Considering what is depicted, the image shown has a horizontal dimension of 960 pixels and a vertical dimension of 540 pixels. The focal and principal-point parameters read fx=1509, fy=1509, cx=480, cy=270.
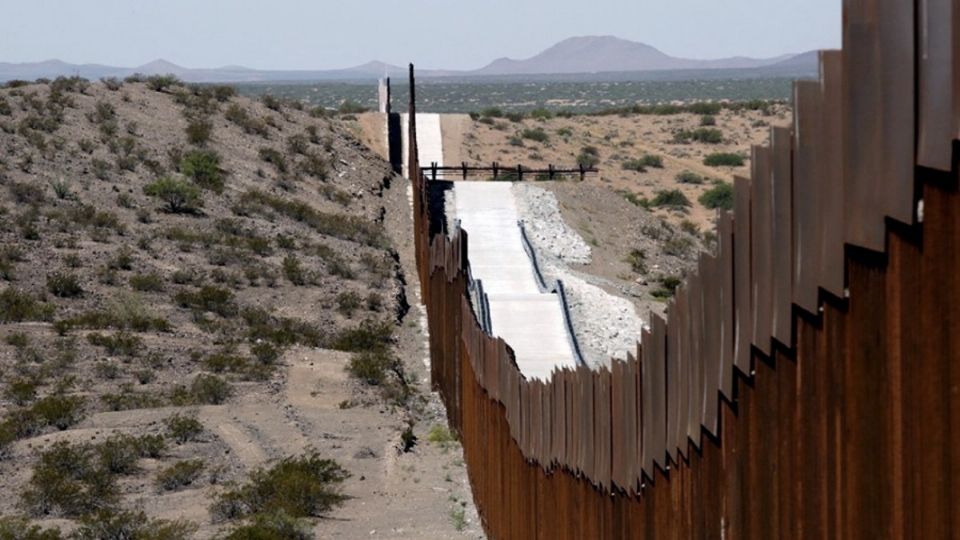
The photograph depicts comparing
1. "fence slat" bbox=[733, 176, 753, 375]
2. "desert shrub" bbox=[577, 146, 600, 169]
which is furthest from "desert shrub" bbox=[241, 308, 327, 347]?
"desert shrub" bbox=[577, 146, 600, 169]

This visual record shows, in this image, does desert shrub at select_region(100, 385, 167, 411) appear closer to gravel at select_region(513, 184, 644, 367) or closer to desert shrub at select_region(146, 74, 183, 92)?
gravel at select_region(513, 184, 644, 367)

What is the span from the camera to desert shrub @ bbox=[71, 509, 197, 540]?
14.2m

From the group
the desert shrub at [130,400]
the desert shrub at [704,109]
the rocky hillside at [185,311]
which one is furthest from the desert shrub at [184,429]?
the desert shrub at [704,109]

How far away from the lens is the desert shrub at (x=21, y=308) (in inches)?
1057

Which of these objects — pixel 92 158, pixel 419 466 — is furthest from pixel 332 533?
pixel 92 158

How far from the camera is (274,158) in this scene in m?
47.0

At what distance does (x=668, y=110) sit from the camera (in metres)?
87.0

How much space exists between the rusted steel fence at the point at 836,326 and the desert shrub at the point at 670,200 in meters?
54.8

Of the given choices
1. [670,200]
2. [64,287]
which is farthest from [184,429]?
[670,200]

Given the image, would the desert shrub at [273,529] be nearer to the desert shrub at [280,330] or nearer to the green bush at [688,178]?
the desert shrub at [280,330]

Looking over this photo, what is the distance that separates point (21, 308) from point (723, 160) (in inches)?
1983

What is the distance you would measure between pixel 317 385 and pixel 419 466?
6.10 m

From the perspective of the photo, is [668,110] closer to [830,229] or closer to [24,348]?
[24,348]

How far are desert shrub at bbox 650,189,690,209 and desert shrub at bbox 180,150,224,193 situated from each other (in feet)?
72.3
